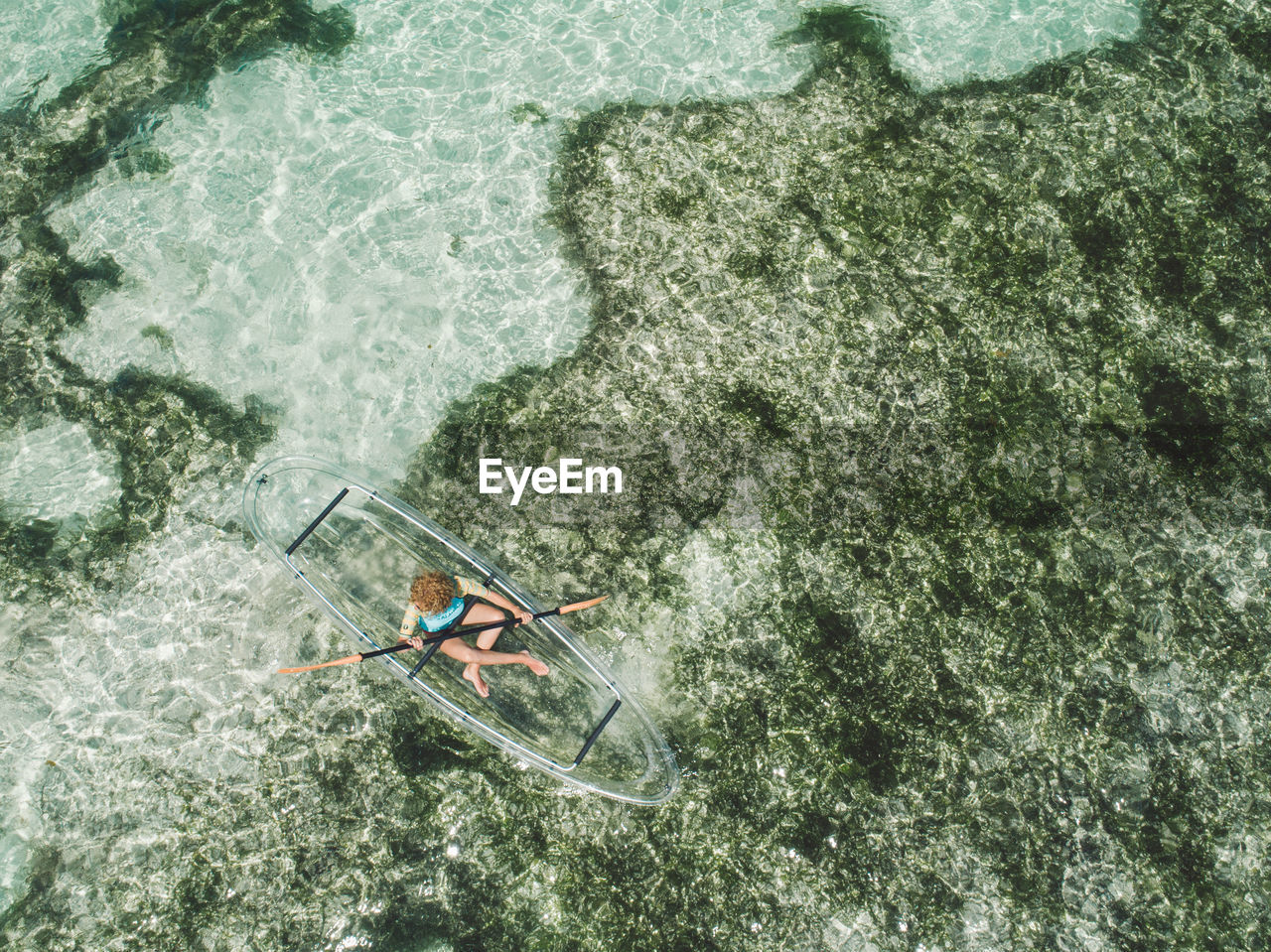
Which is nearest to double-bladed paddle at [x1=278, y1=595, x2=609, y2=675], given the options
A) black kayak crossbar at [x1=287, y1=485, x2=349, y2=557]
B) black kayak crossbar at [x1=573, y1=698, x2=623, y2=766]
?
black kayak crossbar at [x1=573, y1=698, x2=623, y2=766]

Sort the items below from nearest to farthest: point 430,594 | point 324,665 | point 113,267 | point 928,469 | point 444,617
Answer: point 430,594 < point 444,617 < point 324,665 < point 928,469 < point 113,267

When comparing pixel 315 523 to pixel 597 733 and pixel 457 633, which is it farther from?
pixel 597 733

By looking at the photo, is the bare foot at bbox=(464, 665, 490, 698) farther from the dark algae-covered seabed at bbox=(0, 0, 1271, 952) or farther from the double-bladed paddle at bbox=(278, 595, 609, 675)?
the dark algae-covered seabed at bbox=(0, 0, 1271, 952)

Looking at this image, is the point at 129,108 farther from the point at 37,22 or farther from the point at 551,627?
the point at 551,627

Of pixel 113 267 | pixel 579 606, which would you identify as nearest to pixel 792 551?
pixel 579 606

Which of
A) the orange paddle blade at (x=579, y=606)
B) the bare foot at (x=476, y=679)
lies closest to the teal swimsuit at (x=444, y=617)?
the bare foot at (x=476, y=679)
